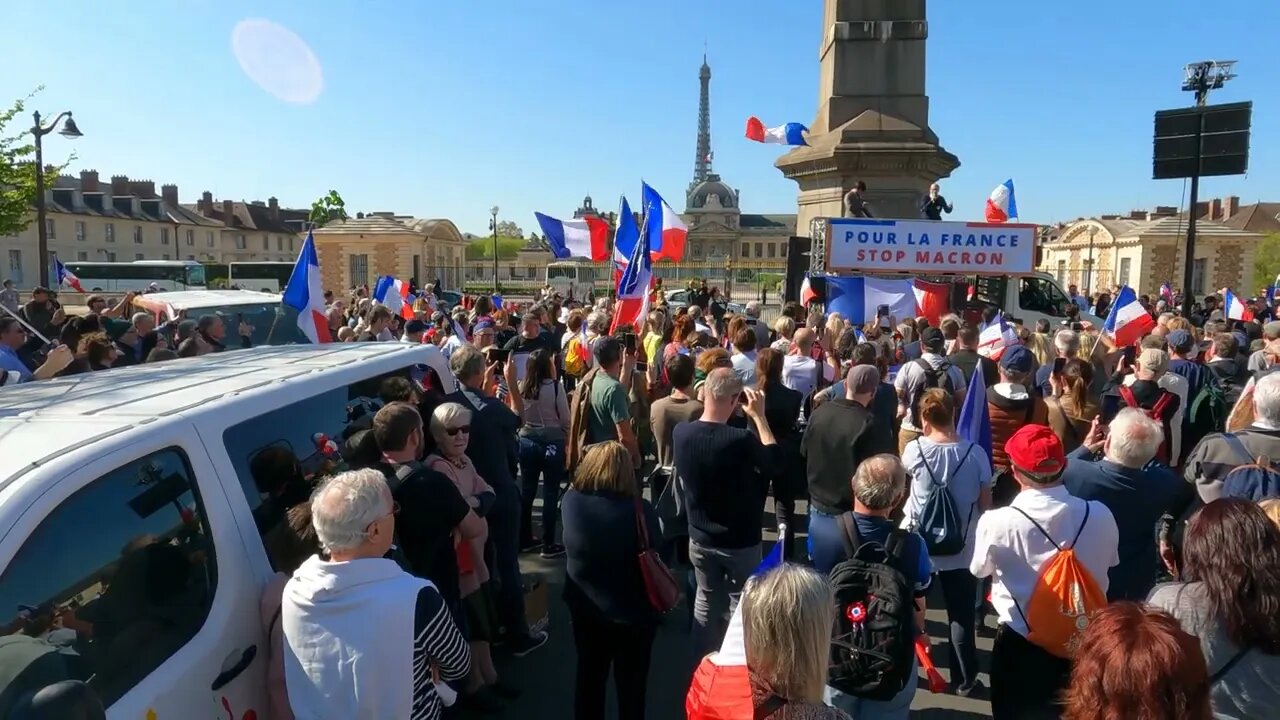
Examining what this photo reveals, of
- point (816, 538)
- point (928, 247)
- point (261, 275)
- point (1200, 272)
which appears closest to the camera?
point (816, 538)

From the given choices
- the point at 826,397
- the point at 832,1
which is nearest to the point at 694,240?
the point at 832,1

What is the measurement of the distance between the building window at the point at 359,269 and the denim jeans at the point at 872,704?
142ft

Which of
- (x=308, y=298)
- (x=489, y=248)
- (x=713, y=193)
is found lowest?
(x=308, y=298)

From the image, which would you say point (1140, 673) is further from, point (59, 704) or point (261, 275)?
point (261, 275)

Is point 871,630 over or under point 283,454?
under

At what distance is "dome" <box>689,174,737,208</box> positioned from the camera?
497 feet

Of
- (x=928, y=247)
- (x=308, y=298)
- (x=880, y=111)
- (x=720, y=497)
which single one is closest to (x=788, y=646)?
(x=720, y=497)

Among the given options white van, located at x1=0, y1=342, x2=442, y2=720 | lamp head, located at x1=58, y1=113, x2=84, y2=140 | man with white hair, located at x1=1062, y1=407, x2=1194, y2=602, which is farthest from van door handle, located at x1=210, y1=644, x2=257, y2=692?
lamp head, located at x1=58, y1=113, x2=84, y2=140

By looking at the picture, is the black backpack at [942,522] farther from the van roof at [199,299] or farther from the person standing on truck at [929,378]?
the van roof at [199,299]

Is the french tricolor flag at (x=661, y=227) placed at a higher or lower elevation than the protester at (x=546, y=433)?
higher

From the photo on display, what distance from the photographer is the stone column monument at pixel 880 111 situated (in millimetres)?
14047

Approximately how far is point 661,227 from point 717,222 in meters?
122

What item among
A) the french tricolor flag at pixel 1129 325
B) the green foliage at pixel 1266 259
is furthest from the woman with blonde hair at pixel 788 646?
the green foliage at pixel 1266 259

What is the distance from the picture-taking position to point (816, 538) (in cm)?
346
